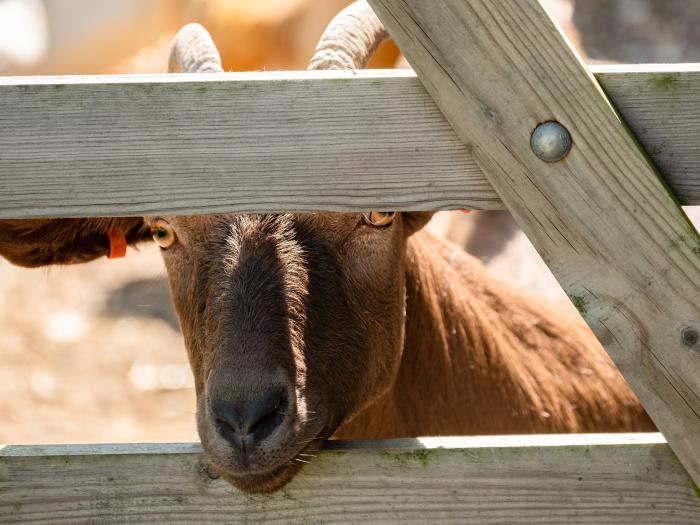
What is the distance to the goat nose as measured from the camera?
93.7 inches

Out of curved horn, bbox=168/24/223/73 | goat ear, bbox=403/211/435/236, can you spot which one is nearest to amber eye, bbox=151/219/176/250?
curved horn, bbox=168/24/223/73

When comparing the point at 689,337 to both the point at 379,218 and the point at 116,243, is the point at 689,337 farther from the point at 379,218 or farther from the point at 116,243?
the point at 116,243

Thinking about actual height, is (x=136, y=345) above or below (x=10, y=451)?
above

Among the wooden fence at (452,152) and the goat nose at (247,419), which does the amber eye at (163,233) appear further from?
the wooden fence at (452,152)

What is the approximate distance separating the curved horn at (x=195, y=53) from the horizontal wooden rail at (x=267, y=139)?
5.55 feet

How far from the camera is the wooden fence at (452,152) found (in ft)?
5.77

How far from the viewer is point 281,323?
2.72 metres

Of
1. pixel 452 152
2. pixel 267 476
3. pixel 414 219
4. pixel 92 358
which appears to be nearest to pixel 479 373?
pixel 414 219

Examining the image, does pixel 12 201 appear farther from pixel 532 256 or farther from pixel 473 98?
pixel 532 256

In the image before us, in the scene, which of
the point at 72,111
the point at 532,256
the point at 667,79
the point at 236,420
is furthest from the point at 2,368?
the point at 667,79

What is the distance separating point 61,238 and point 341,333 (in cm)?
Result: 109

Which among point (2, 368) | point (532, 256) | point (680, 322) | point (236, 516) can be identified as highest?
point (2, 368)

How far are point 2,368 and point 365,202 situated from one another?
6.86 m

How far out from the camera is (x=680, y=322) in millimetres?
1841
